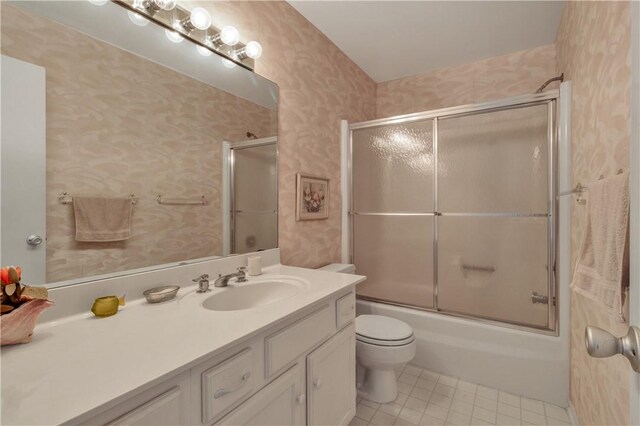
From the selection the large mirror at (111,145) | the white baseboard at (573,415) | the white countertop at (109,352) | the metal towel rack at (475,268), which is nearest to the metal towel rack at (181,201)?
the large mirror at (111,145)

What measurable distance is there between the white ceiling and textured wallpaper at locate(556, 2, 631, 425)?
296 millimetres

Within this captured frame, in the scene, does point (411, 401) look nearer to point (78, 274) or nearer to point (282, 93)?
point (78, 274)

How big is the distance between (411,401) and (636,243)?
1.68m

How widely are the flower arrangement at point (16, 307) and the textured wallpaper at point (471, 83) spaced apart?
9.52ft

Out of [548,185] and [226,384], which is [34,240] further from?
[548,185]

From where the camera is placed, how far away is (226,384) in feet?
2.60

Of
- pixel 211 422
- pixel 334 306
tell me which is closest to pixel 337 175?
pixel 334 306

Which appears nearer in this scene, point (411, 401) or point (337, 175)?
point (411, 401)

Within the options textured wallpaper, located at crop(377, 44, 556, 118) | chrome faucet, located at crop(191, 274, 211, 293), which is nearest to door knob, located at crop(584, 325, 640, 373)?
chrome faucet, located at crop(191, 274, 211, 293)

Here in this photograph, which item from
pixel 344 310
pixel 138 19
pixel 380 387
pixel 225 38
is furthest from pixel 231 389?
pixel 225 38

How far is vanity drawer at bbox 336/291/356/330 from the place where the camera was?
1.30 metres

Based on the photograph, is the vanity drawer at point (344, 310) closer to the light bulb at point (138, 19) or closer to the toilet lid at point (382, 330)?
the toilet lid at point (382, 330)

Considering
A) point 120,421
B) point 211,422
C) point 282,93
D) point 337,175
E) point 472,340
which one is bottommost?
point 472,340

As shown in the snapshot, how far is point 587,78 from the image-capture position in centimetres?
134
